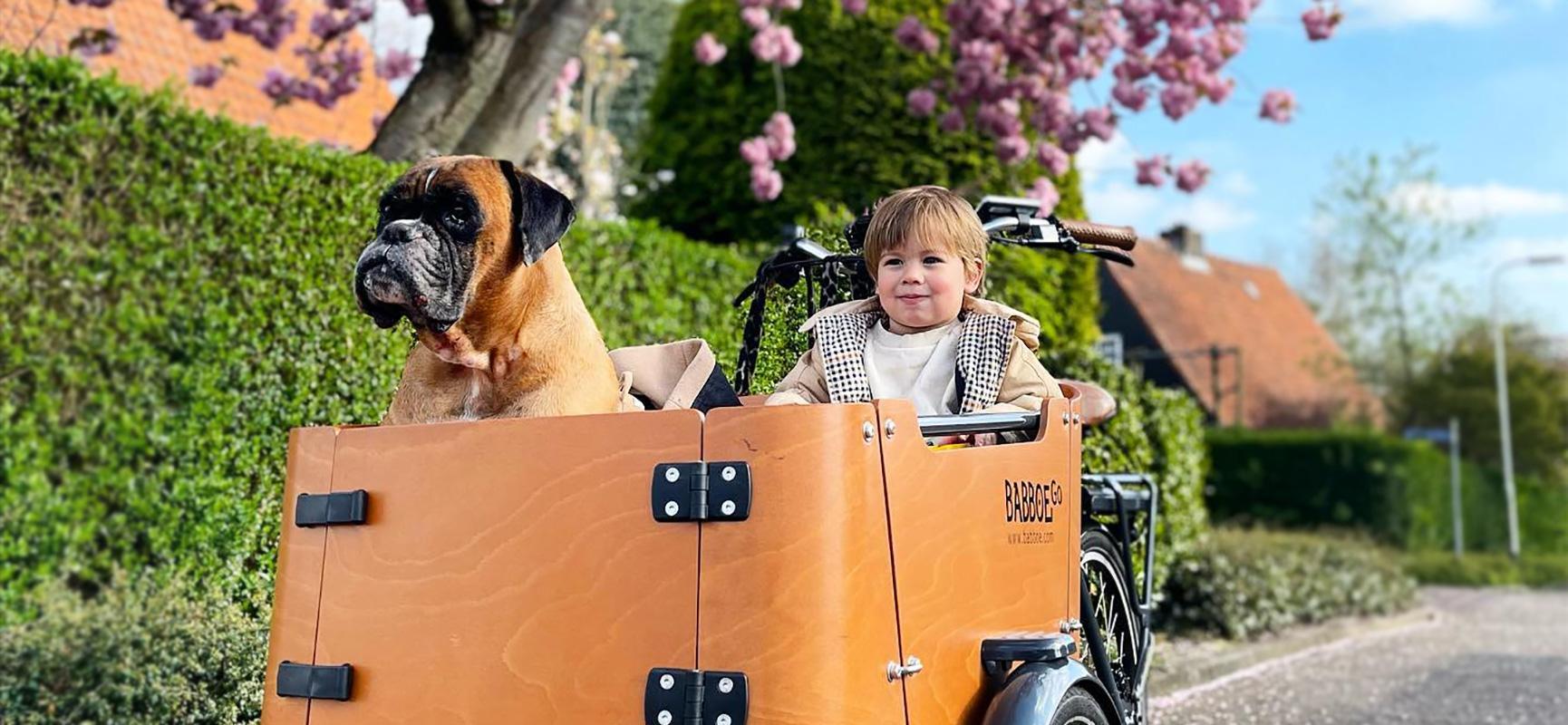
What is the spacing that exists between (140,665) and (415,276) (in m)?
2.65

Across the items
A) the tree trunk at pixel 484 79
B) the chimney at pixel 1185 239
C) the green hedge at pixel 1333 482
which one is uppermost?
the chimney at pixel 1185 239

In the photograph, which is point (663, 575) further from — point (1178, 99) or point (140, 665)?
point (1178, 99)

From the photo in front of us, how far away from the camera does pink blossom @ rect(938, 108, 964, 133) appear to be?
→ 9.73 metres

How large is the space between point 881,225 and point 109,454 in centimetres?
420

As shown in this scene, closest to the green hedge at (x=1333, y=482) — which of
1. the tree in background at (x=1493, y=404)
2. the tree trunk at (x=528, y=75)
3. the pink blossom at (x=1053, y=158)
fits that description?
the tree in background at (x=1493, y=404)

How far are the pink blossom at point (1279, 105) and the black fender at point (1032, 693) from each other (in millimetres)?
8126

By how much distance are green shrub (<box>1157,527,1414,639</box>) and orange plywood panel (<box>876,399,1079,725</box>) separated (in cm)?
675

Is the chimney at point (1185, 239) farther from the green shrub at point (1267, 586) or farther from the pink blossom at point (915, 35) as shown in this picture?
the pink blossom at point (915, 35)

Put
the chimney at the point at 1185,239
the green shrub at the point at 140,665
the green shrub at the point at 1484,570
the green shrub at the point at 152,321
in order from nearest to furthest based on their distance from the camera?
the green shrub at the point at 140,665
the green shrub at the point at 152,321
the green shrub at the point at 1484,570
the chimney at the point at 1185,239

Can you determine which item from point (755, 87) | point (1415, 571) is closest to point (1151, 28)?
point (755, 87)

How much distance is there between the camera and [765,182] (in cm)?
953

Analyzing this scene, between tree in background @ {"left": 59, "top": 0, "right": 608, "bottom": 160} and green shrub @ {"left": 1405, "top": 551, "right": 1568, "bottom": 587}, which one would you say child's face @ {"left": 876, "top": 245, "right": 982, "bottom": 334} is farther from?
green shrub @ {"left": 1405, "top": 551, "right": 1568, "bottom": 587}

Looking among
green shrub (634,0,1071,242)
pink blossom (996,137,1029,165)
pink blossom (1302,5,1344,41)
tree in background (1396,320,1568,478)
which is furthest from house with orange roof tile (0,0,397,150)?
tree in background (1396,320,1568,478)

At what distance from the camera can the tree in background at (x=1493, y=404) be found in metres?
26.6
